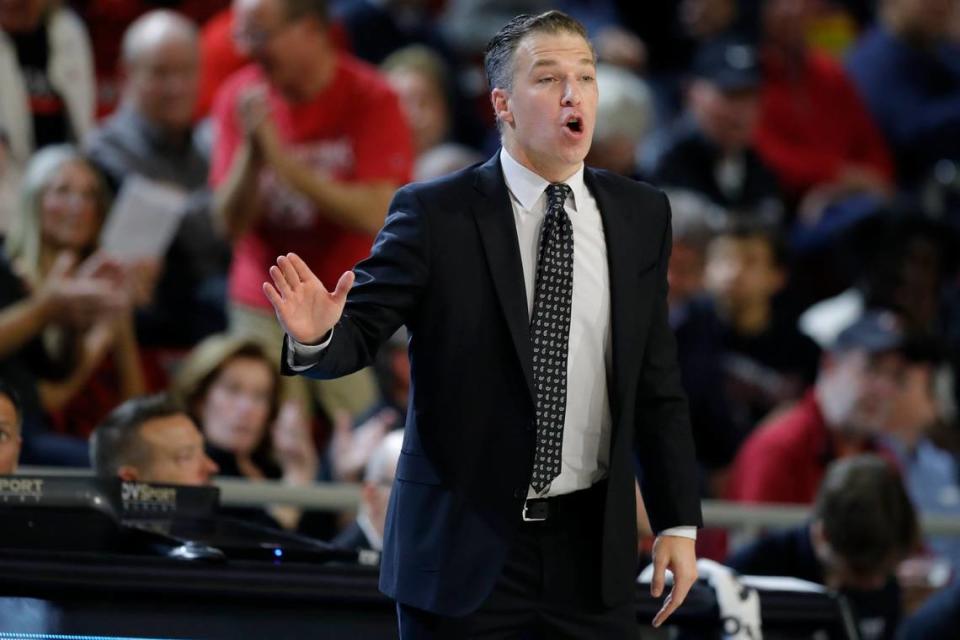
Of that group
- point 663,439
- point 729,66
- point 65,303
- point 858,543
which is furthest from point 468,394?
point 729,66

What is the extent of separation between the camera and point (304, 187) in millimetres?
5617

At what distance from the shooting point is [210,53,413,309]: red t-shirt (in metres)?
5.84

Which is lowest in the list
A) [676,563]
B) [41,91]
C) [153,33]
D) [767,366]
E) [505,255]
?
[676,563]

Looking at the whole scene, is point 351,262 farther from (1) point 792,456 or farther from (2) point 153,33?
(1) point 792,456

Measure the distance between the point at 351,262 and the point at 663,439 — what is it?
3283mm

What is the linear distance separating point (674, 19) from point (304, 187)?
12.9 feet

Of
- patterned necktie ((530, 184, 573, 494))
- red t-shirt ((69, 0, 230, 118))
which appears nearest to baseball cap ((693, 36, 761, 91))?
red t-shirt ((69, 0, 230, 118))

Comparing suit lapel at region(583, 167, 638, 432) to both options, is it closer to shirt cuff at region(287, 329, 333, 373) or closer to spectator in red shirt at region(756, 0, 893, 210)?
shirt cuff at region(287, 329, 333, 373)

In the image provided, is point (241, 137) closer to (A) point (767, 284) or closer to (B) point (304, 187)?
(B) point (304, 187)

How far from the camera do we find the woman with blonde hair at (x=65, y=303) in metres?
5.24

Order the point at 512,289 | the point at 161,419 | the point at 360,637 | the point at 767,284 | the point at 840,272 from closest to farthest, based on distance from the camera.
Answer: the point at 512,289 < the point at 360,637 < the point at 161,419 < the point at 767,284 < the point at 840,272

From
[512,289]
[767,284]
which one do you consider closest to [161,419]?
[512,289]

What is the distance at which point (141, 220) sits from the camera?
577 cm

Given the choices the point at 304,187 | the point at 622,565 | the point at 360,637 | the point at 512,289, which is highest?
the point at 304,187
